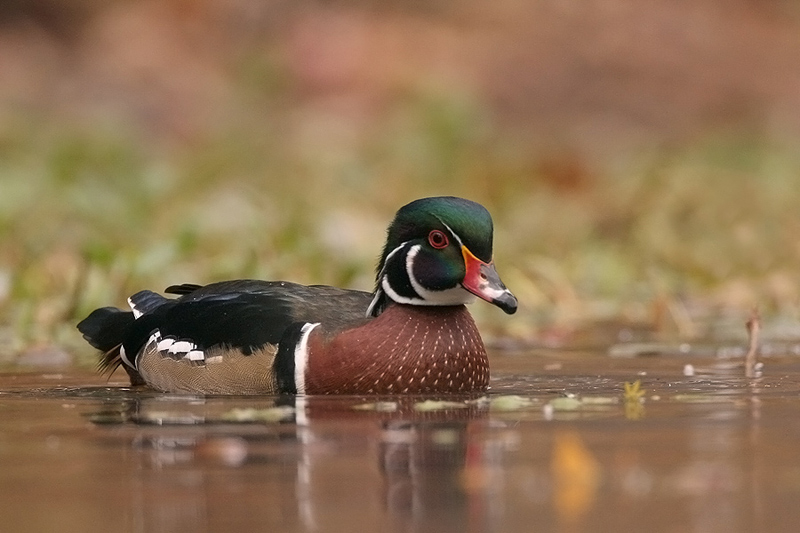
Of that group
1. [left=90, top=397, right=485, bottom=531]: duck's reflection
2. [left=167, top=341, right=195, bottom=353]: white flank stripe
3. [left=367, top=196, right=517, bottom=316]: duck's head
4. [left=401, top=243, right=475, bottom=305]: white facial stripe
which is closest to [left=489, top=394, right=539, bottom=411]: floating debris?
[left=90, top=397, right=485, bottom=531]: duck's reflection

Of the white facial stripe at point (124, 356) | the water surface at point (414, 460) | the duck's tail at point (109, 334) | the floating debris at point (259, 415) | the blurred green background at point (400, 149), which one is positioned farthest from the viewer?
the blurred green background at point (400, 149)

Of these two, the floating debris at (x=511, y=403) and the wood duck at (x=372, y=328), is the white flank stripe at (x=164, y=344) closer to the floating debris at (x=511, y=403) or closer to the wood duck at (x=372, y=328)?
the wood duck at (x=372, y=328)

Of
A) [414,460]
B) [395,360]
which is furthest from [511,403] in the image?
[414,460]

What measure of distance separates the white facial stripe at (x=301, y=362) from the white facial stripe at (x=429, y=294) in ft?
1.53

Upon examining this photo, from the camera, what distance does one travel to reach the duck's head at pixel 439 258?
6.85 m

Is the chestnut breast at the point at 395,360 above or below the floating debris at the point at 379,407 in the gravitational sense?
above

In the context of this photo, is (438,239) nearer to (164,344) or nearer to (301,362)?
(301,362)

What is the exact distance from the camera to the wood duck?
6.87 m

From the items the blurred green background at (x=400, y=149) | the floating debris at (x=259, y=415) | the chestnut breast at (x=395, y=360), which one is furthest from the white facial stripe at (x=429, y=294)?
the blurred green background at (x=400, y=149)

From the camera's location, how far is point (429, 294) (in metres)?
7.06

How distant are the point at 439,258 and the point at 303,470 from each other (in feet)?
7.37

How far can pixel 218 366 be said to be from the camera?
7.18 meters

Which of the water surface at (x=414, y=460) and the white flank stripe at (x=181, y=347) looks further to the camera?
the white flank stripe at (x=181, y=347)

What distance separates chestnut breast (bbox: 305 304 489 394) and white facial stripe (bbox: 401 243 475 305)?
11 centimetres
